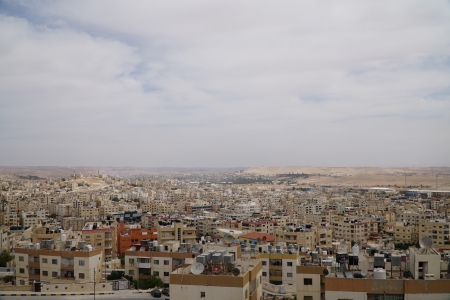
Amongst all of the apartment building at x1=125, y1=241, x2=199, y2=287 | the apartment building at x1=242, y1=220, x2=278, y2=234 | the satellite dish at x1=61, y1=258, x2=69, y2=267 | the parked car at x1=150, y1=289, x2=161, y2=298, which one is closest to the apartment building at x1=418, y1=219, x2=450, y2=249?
the apartment building at x1=242, y1=220, x2=278, y2=234

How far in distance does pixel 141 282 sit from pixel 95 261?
2.55 feet

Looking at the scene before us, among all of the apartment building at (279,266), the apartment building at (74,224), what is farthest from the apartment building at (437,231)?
the apartment building at (74,224)

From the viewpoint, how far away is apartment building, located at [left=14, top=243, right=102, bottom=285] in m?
6.90

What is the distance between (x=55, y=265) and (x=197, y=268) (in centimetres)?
337

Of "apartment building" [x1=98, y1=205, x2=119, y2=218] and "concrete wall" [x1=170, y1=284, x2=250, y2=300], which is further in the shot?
"apartment building" [x1=98, y1=205, x2=119, y2=218]

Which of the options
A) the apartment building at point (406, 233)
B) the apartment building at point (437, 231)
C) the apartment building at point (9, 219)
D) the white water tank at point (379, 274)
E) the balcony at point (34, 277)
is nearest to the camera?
the white water tank at point (379, 274)

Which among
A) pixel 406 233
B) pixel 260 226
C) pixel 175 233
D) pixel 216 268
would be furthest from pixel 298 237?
pixel 216 268

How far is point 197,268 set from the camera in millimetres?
4496

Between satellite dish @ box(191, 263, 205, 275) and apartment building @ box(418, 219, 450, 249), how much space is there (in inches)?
440

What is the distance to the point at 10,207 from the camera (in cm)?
2277

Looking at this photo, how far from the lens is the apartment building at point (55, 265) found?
22.6 feet

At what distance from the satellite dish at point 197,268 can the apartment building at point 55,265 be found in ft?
9.12

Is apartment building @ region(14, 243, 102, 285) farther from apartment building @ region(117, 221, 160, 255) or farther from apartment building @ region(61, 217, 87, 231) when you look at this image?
apartment building @ region(61, 217, 87, 231)

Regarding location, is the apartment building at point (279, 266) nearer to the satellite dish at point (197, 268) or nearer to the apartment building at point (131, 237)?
the satellite dish at point (197, 268)
